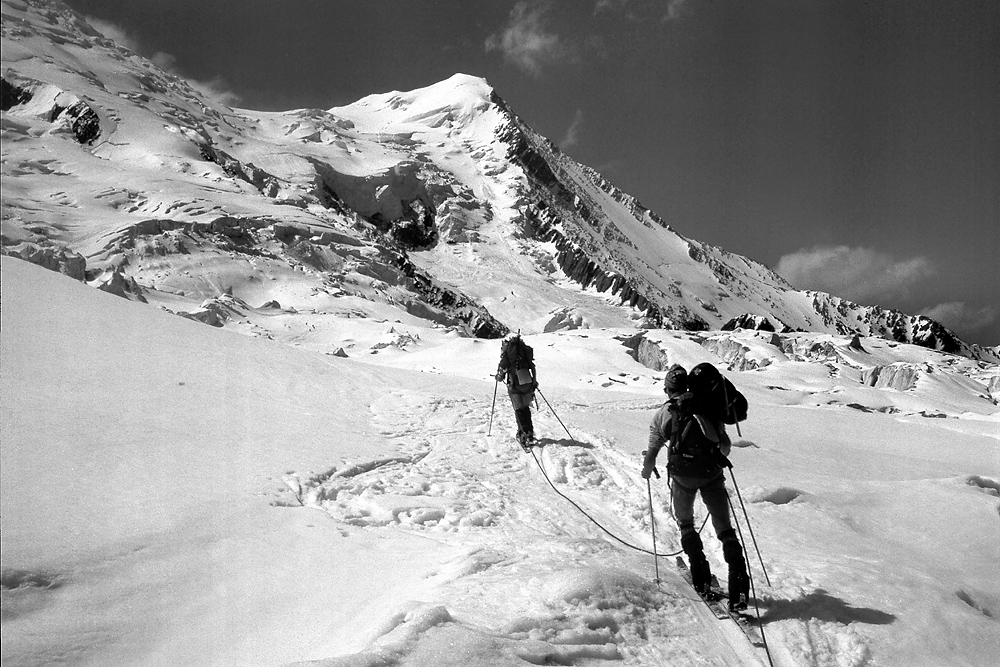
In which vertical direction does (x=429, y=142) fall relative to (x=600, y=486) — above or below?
above

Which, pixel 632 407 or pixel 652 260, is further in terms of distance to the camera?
pixel 652 260

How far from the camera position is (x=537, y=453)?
31.0ft

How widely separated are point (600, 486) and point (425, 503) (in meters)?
2.72

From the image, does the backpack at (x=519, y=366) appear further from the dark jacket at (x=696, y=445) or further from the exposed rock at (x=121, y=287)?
the exposed rock at (x=121, y=287)

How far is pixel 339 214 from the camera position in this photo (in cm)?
7412

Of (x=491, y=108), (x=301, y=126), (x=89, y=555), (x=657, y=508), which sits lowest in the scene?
(x=657, y=508)

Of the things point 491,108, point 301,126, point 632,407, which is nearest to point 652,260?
point 491,108

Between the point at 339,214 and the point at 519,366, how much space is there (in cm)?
6839

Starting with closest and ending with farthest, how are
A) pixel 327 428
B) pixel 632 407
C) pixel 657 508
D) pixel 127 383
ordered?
pixel 657 508 → pixel 127 383 → pixel 327 428 → pixel 632 407

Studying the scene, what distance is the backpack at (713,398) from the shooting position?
514 centimetres

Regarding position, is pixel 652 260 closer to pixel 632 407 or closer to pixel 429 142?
pixel 429 142

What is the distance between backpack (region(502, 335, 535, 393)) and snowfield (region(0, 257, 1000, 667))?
1020 mm

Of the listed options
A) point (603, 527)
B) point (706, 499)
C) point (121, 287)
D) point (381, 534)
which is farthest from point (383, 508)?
point (121, 287)

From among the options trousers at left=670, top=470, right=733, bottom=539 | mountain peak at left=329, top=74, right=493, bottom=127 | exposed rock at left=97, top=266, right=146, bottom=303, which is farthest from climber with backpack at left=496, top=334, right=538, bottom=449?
mountain peak at left=329, top=74, right=493, bottom=127
